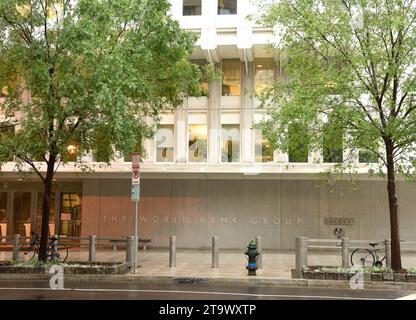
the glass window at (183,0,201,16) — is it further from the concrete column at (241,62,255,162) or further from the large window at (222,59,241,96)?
the concrete column at (241,62,255,162)

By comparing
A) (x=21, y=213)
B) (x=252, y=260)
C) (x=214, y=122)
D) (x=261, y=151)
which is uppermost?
(x=214, y=122)

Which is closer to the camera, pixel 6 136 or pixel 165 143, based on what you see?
pixel 6 136

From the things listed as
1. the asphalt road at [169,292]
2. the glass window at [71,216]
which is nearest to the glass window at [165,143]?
the glass window at [71,216]

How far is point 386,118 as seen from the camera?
16219mm

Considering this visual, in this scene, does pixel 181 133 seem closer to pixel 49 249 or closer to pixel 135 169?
pixel 49 249

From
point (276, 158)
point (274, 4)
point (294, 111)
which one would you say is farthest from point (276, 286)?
point (276, 158)

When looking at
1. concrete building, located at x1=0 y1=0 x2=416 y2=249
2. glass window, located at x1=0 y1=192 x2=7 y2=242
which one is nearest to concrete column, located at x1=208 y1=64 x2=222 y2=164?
concrete building, located at x1=0 y1=0 x2=416 y2=249

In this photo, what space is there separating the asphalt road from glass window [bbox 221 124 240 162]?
11.4m

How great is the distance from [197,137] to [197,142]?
24 centimetres

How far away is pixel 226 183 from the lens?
25828mm

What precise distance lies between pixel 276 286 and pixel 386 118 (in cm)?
597

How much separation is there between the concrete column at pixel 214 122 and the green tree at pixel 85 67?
326 inches

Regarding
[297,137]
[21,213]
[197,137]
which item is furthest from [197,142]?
[297,137]

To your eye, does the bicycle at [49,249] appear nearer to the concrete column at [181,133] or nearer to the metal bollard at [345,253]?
the concrete column at [181,133]
